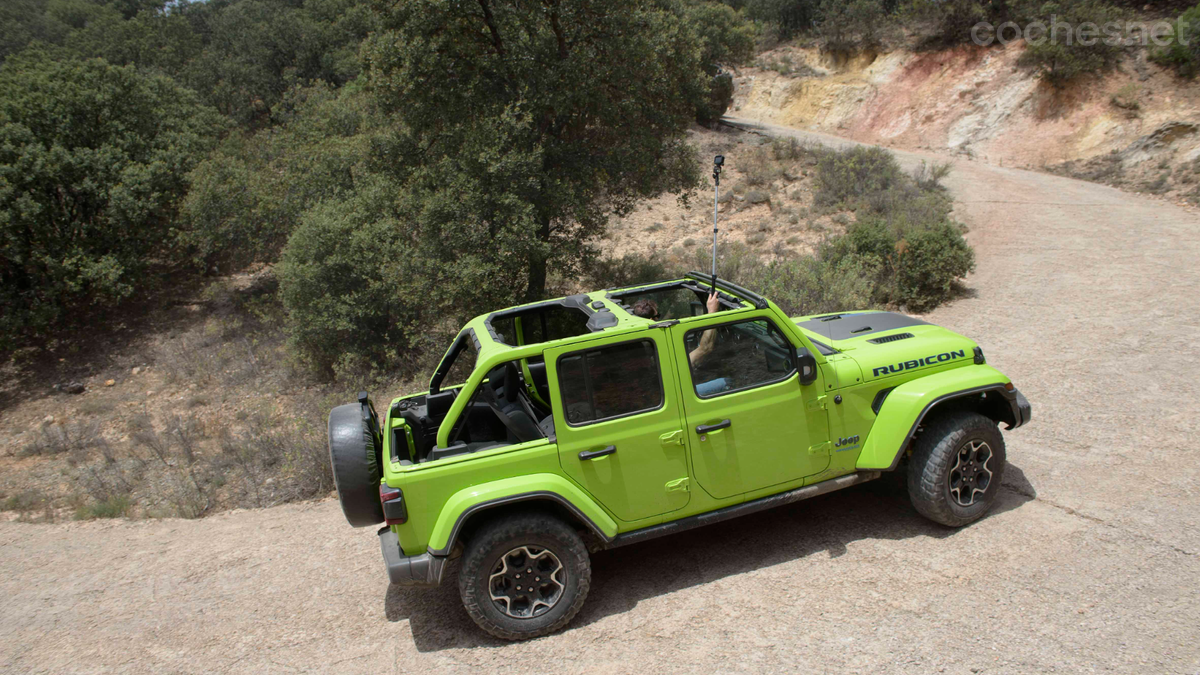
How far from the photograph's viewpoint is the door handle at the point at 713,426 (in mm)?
4570

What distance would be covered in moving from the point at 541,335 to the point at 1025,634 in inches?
143

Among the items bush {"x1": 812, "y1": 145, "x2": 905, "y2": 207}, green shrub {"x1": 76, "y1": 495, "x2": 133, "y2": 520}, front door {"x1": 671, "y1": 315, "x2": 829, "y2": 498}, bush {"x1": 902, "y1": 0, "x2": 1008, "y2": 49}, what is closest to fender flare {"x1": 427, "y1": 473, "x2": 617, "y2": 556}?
front door {"x1": 671, "y1": 315, "x2": 829, "y2": 498}

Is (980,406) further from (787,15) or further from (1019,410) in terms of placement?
(787,15)

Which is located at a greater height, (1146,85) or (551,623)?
(1146,85)

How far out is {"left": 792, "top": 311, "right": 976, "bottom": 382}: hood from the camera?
16.5ft

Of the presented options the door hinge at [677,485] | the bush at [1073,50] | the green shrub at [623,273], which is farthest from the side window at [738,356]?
the bush at [1073,50]

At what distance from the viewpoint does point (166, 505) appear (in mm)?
7664

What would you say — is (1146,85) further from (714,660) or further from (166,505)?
(166,505)

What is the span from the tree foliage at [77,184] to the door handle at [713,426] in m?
16.3

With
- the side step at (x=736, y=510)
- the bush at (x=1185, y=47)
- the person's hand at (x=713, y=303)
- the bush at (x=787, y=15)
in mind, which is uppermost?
the bush at (x=787, y=15)

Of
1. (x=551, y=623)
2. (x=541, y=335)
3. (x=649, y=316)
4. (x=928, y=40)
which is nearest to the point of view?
(x=551, y=623)

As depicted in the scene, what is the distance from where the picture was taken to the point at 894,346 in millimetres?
5188

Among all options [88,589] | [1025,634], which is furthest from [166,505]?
[1025,634]

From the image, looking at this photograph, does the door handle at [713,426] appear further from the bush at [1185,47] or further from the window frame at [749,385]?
the bush at [1185,47]
